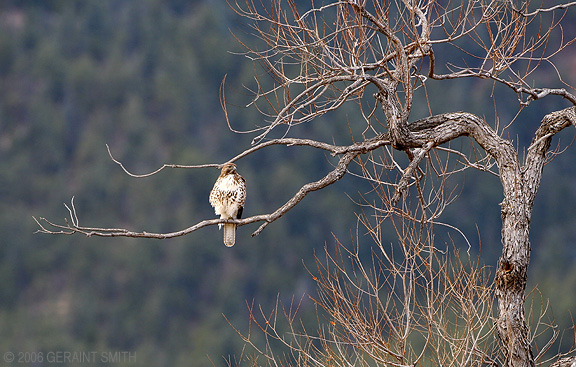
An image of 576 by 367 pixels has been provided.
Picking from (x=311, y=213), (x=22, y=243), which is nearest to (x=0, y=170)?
(x=22, y=243)

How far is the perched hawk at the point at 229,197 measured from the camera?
749cm

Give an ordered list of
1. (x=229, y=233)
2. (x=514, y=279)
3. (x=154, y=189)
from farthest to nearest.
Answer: (x=154, y=189) → (x=229, y=233) → (x=514, y=279)

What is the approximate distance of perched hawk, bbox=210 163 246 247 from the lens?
749cm

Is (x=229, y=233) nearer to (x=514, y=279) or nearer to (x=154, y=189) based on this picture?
(x=514, y=279)

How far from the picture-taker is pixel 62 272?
45.9 meters

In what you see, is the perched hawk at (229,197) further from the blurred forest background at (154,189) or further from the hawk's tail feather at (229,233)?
the blurred forest background at (154,189)

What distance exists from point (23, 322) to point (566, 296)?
23.4m

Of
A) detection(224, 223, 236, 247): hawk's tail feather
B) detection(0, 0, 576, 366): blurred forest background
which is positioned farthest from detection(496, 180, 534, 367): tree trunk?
detection(0, 0, 576, 366): blurred forest background

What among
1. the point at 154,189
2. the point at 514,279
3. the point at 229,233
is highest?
the point at 154,189

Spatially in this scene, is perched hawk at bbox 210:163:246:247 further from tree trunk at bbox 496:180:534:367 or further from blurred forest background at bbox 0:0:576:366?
blurred forest background at bbox 0:0:576:366

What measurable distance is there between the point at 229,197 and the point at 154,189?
40298 millimetres

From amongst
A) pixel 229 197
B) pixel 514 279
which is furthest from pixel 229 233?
pixel 514 279

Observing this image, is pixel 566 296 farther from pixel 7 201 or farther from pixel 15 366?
pixel 7 201

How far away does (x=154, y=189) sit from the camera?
47.3 m
